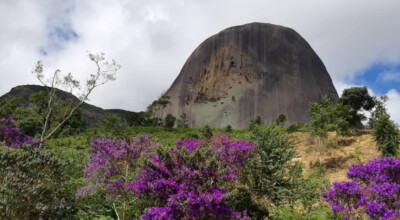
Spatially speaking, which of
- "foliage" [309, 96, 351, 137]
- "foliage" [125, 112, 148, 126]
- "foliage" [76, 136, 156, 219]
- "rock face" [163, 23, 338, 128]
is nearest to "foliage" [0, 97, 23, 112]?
"foliage" [125, 112, 148, 126]

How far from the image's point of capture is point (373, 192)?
5.54 m

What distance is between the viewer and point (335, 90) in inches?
3068

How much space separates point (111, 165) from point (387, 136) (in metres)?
18.2

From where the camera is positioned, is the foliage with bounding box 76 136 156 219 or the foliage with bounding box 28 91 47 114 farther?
the foliage with bounding box 28 91 47 114

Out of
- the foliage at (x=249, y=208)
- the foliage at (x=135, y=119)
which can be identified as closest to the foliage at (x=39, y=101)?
the foliage at (x=135, y=119)

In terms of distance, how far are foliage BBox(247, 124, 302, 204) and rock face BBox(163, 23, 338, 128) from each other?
56.8 meters

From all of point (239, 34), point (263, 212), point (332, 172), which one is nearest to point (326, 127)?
point (332, 172)

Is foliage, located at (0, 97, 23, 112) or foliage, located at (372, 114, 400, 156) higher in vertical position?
foliage, located at (0, 97, 23, 112)

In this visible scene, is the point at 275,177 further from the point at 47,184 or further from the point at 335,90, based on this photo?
the point at 335,90

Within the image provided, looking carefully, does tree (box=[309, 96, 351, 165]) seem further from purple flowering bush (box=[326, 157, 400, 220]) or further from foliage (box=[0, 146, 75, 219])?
foliage (box=[0, 146, 75, 219])

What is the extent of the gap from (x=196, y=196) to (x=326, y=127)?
17.9 m

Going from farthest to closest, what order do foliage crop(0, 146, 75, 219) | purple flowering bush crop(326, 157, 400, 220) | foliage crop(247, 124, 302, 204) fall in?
foliage crop(247, 124, 302, 204) → foliage crop(0, 146, 75, 219) → purple flowering bush crop(326, 157, 400, 220)

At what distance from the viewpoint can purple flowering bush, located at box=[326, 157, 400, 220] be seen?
516 cm

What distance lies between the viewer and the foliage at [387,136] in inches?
701
